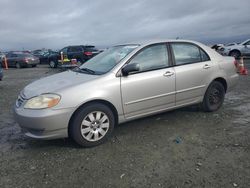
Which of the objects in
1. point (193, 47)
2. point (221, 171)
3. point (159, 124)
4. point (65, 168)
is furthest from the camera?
point (193, 47)

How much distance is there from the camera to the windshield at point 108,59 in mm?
4098

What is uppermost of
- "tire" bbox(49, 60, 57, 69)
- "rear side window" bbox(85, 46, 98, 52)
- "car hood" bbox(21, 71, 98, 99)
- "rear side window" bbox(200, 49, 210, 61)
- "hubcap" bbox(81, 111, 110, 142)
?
"rear side window" bbox(85, 46, 98, 52)

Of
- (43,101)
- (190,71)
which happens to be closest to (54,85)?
(43,101)

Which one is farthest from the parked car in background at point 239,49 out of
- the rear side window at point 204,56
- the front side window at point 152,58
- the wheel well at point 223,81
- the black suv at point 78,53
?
the front side window at point 152,58

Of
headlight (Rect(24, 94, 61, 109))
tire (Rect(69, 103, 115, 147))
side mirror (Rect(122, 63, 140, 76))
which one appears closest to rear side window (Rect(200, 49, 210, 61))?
side mirror (Rect(122, 63, 140, 76))

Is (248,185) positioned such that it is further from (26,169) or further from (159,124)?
(26,169)

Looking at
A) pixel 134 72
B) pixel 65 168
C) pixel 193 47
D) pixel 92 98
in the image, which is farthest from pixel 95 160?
pixel 193 47

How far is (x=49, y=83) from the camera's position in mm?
3945

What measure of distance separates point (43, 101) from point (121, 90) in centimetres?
120

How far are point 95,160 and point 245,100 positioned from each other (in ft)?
14.6

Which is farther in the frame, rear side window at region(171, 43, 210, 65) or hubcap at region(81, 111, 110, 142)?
rear side window at region(171, 43, 210, 65)

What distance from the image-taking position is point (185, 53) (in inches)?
184

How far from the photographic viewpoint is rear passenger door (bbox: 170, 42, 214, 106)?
14.7ft

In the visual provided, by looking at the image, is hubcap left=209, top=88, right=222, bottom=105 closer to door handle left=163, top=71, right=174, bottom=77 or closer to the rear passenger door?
the rear passenger door
